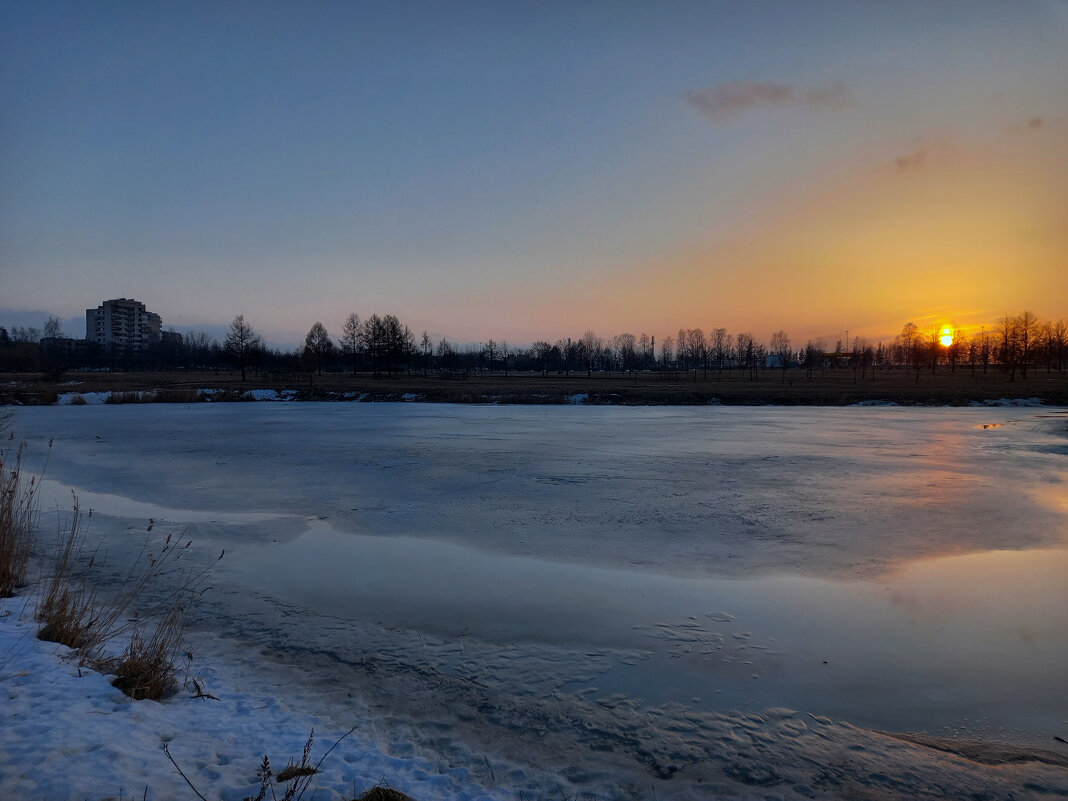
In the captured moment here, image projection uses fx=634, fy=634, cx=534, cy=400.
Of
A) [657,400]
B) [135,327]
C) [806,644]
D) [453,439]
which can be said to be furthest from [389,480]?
[135,327]

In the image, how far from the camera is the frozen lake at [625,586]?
14.7 feet

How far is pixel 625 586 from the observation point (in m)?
7.08

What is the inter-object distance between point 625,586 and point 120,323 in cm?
21709

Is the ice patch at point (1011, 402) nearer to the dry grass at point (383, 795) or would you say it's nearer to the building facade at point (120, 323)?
the dry grass at point (383, 795)

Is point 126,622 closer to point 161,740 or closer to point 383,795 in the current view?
point 161,740

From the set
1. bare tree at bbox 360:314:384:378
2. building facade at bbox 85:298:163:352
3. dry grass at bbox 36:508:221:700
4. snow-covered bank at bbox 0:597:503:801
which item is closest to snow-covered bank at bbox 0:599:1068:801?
snow-covered bank at bbox 0:597:503:801

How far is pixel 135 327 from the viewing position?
19025 cm

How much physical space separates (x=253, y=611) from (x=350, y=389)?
45599 mm

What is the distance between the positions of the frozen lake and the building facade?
19801cm

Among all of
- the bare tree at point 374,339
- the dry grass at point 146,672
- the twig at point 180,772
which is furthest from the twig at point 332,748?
the bare tree at point 374,339

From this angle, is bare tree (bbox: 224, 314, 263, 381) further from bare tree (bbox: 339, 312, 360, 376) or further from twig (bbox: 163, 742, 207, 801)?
twig (bbox: 163, 742, 207, 801)

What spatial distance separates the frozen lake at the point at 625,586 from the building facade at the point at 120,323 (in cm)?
19801

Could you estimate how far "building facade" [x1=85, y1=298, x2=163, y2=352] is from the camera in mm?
183625

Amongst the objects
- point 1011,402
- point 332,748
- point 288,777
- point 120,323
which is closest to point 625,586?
point 332,748
